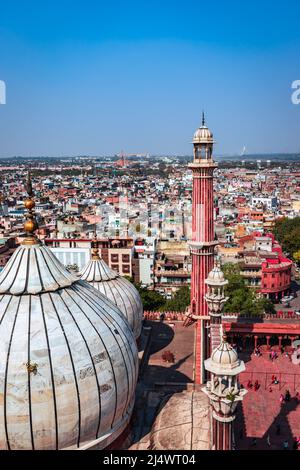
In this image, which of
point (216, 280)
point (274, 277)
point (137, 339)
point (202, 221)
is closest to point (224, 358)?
point (216, 280)

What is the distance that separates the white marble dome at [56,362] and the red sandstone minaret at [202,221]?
11688 mm

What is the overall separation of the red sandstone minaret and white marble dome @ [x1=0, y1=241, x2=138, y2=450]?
11688 mm

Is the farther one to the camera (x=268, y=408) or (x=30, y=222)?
(x=268, y=408)

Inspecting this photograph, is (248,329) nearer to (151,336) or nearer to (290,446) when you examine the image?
(151,336)

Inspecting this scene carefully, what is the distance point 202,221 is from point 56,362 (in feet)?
47.4

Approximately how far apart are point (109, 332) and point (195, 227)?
13.0 m

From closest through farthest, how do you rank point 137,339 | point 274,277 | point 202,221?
→ point 137,339, point 202,221, point 274,277

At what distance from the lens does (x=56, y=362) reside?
31.3ft

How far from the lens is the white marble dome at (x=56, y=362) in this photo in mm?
9328

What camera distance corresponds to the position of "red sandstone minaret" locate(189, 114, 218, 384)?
22203 mm

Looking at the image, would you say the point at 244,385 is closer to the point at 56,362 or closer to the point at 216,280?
the point at 216,280

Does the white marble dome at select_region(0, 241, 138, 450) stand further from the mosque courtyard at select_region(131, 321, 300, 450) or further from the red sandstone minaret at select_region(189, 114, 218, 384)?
the red sandstone minaret at select_region(189, 114, 218, 384)

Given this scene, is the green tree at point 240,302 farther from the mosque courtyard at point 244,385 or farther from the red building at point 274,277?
the red building at point 274,277

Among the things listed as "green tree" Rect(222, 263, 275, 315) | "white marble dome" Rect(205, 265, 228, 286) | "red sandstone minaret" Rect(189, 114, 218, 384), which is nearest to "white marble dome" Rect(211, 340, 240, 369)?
"white marble dome" Rect(205, 265, 228, 286)
